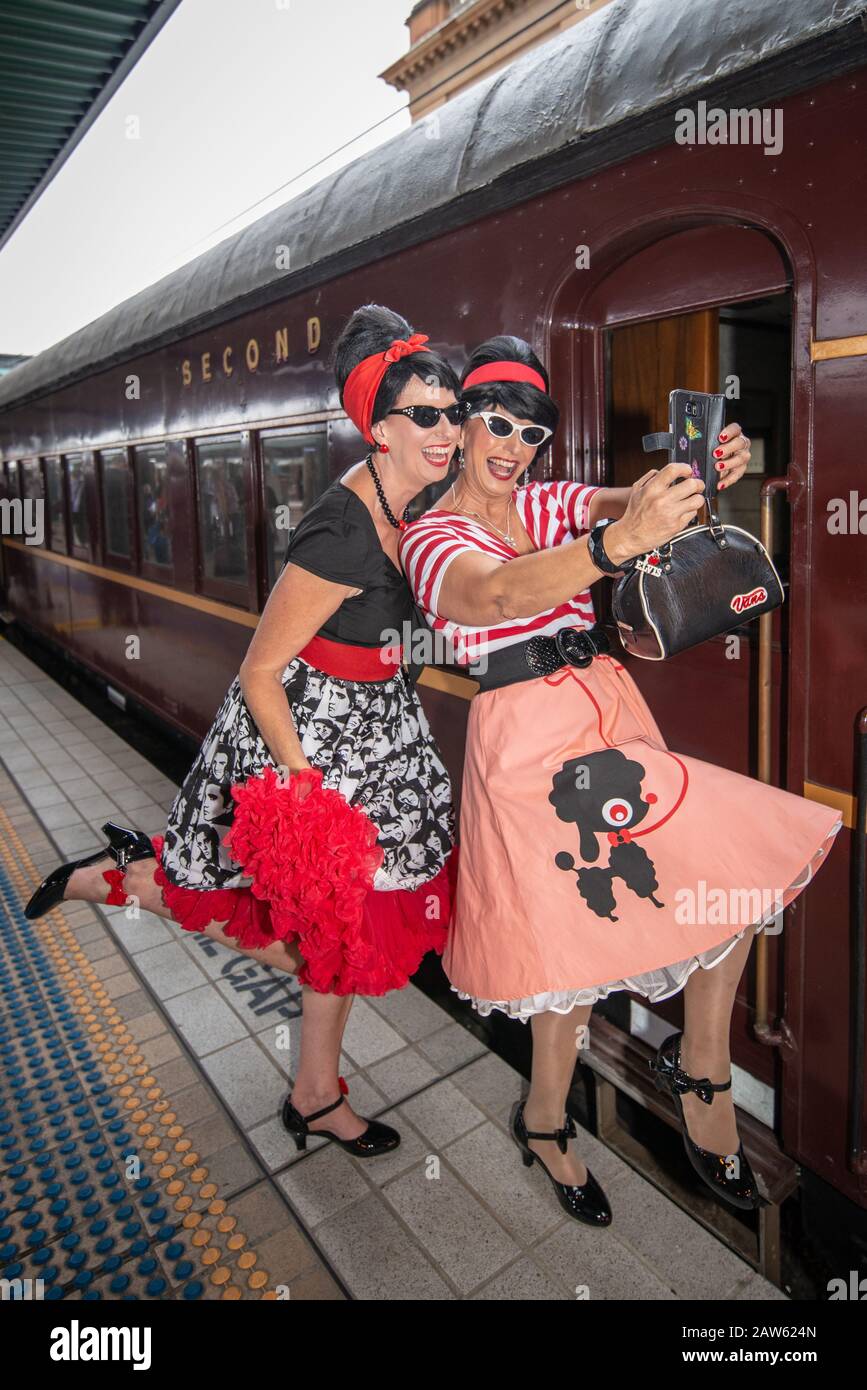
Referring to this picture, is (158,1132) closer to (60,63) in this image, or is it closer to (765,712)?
(765,712)

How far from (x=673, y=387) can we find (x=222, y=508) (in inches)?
113

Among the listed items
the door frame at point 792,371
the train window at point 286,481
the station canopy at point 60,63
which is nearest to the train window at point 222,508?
the train window at point 286,481

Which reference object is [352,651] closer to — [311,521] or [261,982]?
[311,521]

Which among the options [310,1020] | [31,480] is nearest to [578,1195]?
[310,1020]

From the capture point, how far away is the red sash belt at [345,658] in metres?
2.12

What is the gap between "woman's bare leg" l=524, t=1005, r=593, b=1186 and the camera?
2.12m

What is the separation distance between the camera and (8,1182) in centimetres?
240

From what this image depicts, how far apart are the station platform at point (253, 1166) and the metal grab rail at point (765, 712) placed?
593mm

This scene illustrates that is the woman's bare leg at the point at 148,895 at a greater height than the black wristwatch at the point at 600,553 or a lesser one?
lesser

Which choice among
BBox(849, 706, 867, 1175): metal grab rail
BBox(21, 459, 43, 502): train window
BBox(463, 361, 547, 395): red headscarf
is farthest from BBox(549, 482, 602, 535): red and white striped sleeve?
BBox(21, 459, 43, 502): train window

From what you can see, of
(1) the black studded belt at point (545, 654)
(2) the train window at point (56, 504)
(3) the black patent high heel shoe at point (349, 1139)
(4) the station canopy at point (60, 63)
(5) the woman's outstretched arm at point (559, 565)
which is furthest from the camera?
(2) the train window at point (56, 504)

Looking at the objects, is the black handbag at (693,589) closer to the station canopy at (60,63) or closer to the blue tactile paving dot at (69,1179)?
the blue tactile paving dot at (69,1179)

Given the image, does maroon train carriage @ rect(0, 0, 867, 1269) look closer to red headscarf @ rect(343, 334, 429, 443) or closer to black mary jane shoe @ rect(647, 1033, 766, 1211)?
black mary jane shoe @ rect(647, 1033, 766, 1211)
